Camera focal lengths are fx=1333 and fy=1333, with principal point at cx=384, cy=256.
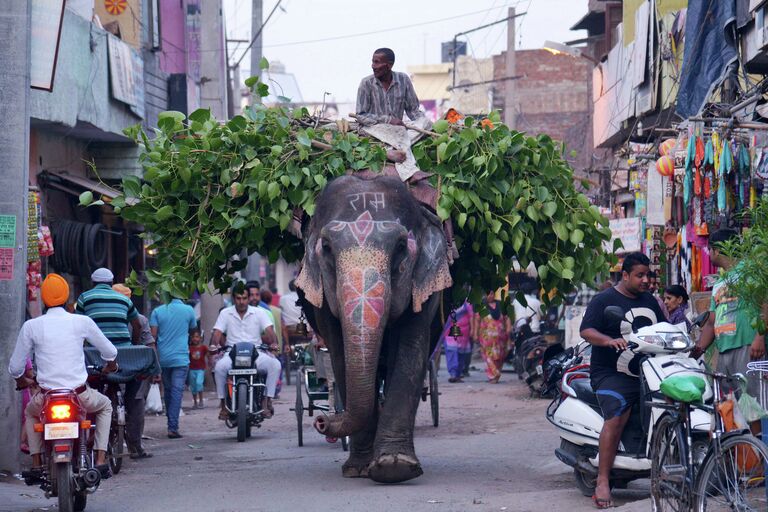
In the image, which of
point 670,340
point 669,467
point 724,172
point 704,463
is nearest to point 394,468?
point 670,340

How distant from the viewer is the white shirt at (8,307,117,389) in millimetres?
9094

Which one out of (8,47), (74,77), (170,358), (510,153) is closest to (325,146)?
(510,153)

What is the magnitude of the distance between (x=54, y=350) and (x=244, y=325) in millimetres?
6162

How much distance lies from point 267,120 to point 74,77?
22.3 ft

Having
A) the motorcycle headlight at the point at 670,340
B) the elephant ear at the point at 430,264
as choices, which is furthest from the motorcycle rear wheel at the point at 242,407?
the motorcycle headlight at the point at 670,340

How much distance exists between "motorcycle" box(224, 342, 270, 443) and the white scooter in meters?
4.90

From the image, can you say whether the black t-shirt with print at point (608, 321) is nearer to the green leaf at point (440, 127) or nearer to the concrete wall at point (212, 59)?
the green leaf at point (440, 127)

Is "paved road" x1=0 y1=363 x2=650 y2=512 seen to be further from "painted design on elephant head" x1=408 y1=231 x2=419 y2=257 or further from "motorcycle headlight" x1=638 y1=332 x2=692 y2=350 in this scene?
"painted design on elephant head" x1=408 y1=231 x2=419 y2=257

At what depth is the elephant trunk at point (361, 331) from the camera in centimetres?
962

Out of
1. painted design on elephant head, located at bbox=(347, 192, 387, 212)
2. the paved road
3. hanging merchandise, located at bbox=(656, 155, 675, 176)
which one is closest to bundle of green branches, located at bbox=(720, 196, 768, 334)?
the paved road

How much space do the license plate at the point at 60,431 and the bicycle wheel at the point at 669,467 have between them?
3.76m

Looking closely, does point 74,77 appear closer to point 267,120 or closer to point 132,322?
point 132,322

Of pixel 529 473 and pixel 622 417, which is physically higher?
pixel 622 417

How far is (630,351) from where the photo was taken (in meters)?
8.70
